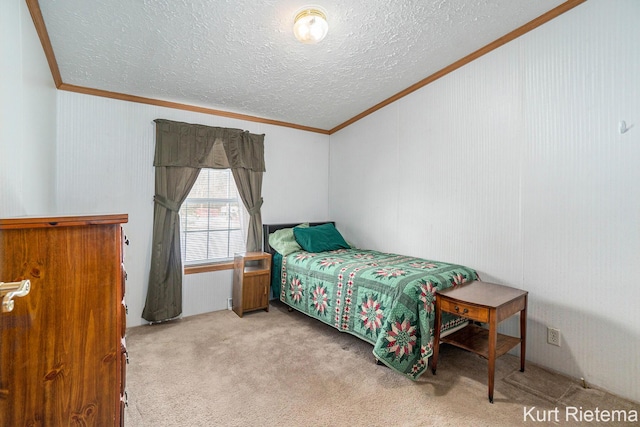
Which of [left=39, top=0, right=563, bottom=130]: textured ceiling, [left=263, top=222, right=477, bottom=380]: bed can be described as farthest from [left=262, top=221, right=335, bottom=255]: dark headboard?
[left=39, top=0, right=563, bottom=130]: textured ceiling

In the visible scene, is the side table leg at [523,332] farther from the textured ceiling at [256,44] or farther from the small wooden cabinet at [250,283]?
the small wooden cabinet at [250,283]

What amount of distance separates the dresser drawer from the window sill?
2.47 meters

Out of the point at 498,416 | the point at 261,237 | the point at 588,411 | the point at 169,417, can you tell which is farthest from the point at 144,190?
the point at 588,411

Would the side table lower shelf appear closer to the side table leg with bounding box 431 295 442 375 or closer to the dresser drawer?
the side table leg with bounding box 431 295 442 375

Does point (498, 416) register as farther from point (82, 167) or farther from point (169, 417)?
point (82, 167)

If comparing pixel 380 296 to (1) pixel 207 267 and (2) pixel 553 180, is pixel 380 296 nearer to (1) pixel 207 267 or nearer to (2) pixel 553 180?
(2) pixel 553 180

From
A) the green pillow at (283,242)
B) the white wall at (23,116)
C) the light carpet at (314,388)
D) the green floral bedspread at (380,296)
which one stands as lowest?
the light carpet at (314,388)

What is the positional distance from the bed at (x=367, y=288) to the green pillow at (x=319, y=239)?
0.5 inches

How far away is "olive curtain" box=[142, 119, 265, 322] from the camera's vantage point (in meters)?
3.11

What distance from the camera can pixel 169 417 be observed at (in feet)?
5.82

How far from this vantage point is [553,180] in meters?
2.35

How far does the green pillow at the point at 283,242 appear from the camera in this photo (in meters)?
3.62

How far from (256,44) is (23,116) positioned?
1606 millimetres

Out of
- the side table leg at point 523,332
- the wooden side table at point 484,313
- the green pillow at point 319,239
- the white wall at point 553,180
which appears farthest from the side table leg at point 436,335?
the green pillow at point 319,239
